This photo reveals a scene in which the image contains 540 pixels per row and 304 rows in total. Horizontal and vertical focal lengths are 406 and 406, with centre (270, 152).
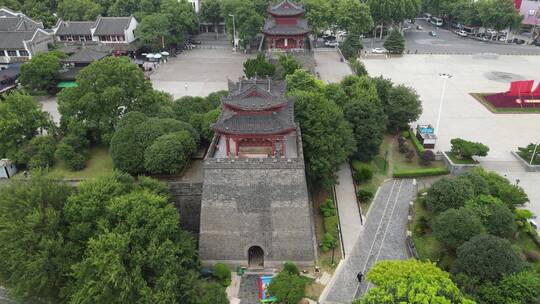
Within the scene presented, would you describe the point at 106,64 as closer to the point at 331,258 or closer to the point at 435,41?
the point at 331,258

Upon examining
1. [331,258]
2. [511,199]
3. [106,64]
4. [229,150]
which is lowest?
[331,258]

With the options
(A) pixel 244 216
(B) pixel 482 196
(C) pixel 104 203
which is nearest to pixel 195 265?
(A) pixel 244 216

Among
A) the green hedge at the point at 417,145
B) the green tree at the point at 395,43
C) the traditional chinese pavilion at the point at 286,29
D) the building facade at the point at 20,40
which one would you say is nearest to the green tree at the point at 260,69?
the traditional chinese pavilion at the point at 286,29

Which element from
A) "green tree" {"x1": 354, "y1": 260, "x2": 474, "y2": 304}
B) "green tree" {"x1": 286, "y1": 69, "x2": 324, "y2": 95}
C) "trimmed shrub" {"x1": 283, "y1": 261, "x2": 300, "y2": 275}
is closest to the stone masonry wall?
"trimmed shrub" {"x1": 283, "y1": 261, "x2": 300, "y2": 275}

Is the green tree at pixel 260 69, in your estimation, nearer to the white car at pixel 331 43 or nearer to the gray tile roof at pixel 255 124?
the gray tile roof at pixel 255 124

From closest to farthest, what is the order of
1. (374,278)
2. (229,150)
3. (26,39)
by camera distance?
1. (374,278)
2. (229,150)
3. (26,39)

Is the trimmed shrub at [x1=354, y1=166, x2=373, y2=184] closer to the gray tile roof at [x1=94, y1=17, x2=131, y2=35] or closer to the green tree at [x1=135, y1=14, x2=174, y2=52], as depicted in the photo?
the green tree at [x1=135, y1=14, x2=174, y2=52]
